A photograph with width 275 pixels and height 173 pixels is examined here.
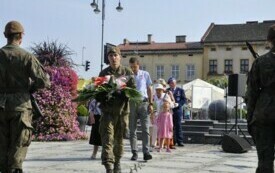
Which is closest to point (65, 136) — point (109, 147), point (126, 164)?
point (126, 164)

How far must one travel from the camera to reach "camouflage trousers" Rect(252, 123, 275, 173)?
5.40 meters

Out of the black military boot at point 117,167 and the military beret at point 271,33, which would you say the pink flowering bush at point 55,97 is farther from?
the military beret at point 271,33

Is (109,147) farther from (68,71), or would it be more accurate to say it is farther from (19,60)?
(68,71)

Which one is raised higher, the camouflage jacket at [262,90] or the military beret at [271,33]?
the military beret at [271,33]

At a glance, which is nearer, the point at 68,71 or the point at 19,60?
the point at 19,60

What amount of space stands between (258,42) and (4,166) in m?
76.7

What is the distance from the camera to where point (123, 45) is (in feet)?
311

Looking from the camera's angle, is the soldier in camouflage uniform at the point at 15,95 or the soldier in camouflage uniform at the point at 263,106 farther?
the soldier in camouflage uniform at the point at 15,95

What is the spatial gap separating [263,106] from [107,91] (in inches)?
104

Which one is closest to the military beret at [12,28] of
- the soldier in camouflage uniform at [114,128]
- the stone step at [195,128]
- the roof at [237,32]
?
the soldier in camouflage uniform at [114,128]

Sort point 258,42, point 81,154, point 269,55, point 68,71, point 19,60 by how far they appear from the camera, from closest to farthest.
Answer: point 269,55 → point 19,60 → point 81,154 → point 68,71 → point 258,42

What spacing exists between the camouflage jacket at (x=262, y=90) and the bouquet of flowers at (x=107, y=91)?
2.24m

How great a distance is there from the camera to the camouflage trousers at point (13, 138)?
5895mm

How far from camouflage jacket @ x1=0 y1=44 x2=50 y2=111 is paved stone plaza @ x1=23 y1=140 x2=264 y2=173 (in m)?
2.07
